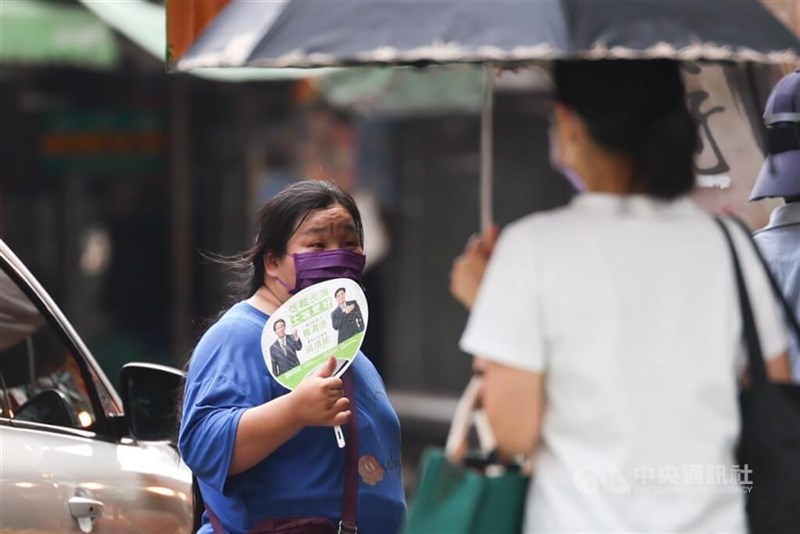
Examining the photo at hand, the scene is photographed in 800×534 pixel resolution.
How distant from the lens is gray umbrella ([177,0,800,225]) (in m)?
2.67

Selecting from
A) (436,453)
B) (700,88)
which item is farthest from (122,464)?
Result: (700,88)

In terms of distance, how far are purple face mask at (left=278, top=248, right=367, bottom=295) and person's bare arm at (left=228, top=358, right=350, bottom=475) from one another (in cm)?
24

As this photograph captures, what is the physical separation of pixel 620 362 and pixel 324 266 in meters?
0.92

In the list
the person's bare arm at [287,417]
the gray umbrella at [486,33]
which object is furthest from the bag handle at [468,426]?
the person's bare arm at [287,417]

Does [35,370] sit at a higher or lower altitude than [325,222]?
lower

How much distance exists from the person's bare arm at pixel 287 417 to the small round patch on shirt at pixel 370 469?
0.64 ft

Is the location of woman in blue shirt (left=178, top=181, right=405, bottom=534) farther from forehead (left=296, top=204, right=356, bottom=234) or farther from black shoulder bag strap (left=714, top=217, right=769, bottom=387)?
black shoulder bag strap (left=714, top=217, right=769, bottom=387)

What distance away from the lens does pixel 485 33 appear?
2.71 metres

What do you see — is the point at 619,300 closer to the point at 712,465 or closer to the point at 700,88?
the point at 712,465

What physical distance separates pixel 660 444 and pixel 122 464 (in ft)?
5.98

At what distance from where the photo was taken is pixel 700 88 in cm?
486

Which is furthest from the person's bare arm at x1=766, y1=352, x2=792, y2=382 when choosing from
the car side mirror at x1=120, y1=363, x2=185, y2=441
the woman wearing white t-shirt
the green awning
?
the green awning

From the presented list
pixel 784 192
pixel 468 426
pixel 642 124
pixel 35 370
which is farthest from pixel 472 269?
pixel 35 370

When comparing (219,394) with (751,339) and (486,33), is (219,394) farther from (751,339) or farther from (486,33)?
(751,339)
